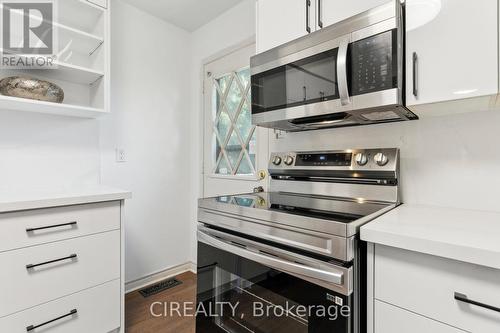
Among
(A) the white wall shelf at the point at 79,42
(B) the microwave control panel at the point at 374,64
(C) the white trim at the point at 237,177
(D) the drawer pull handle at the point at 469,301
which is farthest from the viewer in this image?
(C) the white trim at the point at 237,177

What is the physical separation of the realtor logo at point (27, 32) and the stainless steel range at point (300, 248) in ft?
4.58

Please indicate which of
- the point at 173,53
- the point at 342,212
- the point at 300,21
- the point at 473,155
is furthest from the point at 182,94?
the point at 473,155

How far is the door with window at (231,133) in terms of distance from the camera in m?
2.06

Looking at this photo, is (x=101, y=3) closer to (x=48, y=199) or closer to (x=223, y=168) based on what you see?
(x=48, y=199)

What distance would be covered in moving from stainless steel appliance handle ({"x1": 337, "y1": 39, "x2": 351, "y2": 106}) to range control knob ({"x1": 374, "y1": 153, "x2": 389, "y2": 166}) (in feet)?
1.20

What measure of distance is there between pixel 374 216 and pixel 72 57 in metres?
2.18

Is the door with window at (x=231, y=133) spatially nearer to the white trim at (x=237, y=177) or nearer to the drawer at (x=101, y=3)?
the white trim at (x=237, y=177)

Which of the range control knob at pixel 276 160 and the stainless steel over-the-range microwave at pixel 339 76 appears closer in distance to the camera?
the stainless steel over-the-range microwave at pixel 339 76

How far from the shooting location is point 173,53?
8.21 feet

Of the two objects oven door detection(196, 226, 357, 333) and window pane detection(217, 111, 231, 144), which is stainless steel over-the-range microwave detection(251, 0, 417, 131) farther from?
window pane detection(217, 111, 231, 144)

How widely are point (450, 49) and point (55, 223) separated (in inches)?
72.1

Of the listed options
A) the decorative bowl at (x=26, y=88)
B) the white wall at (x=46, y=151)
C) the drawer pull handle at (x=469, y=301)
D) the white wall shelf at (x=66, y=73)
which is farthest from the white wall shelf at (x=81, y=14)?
the drawer pull handle at (x=469, y=301)

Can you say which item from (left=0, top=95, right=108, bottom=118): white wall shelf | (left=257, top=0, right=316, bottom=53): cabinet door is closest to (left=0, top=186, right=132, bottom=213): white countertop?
(left=0, top=95, right=108, bottom=118): white wall shelf

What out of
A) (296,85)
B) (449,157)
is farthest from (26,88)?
(449,157)
